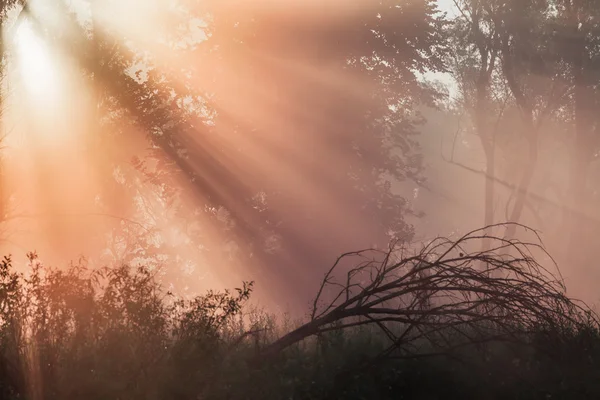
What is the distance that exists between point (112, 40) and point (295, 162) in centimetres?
799

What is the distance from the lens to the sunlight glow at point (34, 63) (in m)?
17.2

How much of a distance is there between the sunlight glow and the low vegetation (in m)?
9.19

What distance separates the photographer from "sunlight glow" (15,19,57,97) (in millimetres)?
17219

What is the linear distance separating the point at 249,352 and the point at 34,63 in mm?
11432

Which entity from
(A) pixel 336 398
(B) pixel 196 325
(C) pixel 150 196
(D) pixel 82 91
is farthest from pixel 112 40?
(A) pixel 336 398

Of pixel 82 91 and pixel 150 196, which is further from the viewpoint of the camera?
pixel 150 196

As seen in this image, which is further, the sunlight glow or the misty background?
the misty background

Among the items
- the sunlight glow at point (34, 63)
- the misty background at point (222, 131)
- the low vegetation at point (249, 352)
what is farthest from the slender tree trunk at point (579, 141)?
the low vegetation at point (249, 352)

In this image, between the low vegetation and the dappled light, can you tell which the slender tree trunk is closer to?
the dappled light

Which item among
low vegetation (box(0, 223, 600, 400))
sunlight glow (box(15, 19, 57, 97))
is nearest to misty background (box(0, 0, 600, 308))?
sunlight glow (box(15, 19, 57, 97))

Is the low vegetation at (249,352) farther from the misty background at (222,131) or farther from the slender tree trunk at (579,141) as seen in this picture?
the slender tree trunk at (579,141)

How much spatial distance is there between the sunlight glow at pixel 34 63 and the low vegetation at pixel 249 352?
9191mm

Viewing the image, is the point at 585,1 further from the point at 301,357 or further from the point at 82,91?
the point at 301,357

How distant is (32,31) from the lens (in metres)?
19.9
